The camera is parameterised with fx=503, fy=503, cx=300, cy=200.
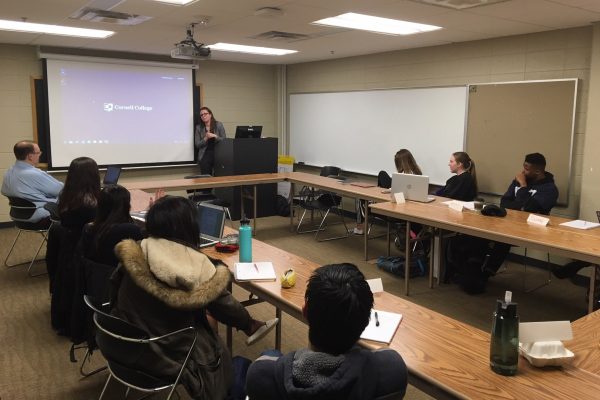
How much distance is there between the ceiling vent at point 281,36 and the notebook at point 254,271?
328 centimetres

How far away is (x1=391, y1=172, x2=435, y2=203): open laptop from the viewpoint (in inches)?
186

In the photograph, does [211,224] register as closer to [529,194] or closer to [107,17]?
[107,17]

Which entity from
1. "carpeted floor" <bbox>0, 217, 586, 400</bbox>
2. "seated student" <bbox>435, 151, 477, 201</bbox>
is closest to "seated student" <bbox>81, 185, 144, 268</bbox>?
"carpeted floor" <bbox>0, 217, 586, 400</bbox>

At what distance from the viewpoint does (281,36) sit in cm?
538

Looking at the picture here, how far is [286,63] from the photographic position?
823 centimetres

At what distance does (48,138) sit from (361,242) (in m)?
4.27

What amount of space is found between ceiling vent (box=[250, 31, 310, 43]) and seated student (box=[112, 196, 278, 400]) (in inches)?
141

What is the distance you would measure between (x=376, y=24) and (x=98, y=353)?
144 inches

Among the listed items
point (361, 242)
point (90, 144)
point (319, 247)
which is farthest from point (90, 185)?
point (90, 144)

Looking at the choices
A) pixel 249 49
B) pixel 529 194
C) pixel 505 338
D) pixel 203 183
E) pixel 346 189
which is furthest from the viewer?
pixel 249 49

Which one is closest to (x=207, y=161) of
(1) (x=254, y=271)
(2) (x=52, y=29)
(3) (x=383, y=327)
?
(2) (x=52, y=29)

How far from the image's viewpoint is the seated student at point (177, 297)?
1894 mm

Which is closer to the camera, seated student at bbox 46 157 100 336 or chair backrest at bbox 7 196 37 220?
seated student at bbox 46 157 100 336

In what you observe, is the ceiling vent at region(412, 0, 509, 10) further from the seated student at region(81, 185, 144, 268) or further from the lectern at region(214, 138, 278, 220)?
the lectern at region(214, 138, 278, 220)
